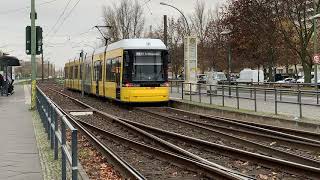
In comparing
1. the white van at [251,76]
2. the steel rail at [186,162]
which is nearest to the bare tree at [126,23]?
the white van at [251,76]

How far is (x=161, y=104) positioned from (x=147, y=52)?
4348 mm

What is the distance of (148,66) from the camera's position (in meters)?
26.2

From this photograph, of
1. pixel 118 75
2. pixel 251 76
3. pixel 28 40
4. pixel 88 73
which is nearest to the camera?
pixel 28 40

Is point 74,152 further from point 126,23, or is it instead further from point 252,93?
point 126,23

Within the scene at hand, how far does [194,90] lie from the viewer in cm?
3080

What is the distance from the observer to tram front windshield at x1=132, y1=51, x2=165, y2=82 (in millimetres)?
25953

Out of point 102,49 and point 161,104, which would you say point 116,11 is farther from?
point 161,104

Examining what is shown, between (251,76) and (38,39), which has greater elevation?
(38,39)

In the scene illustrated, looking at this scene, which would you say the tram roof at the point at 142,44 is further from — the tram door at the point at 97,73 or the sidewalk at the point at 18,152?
the sidewalk at the point at 18,152

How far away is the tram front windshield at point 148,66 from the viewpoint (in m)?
26.0

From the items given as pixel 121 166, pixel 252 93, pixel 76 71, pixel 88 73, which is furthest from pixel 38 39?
pixel 76 71

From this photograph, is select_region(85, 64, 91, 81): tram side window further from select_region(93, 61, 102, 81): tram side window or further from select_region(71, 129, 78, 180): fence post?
select_region(71, 129, 78, 180): fence post

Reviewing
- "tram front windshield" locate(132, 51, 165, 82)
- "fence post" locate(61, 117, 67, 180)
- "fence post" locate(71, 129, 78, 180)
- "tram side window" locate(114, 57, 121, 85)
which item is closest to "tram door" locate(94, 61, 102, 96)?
"tram side window" locate(114, 57, 121, 85)

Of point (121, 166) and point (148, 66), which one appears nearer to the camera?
point (121, 166)
